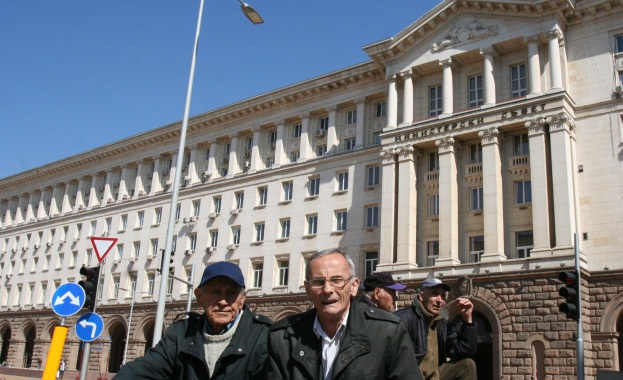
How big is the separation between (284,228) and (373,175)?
705 cm

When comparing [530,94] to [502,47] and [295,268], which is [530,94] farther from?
[295,268]

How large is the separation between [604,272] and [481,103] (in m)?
10.2

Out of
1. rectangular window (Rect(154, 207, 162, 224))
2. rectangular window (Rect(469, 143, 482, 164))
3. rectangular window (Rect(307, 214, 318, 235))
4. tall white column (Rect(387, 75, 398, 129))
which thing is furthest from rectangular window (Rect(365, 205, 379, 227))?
rectangular window (Rect(154, 207, 162, 224))

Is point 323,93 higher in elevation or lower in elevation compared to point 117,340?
higher

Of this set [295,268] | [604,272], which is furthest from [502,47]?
[295,268]

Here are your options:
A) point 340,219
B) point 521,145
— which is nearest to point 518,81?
point 521,145

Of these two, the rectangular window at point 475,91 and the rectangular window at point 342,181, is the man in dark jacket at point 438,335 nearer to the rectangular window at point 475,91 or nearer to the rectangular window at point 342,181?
the rectangular window at point 475,91

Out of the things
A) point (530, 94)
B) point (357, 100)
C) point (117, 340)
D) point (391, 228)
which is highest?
point (357, 100)

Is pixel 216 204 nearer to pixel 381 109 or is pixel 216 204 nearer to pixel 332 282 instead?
pixel 381 109

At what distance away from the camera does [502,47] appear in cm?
3169

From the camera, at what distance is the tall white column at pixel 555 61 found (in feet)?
95.2

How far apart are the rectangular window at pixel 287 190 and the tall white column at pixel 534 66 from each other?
16.2m

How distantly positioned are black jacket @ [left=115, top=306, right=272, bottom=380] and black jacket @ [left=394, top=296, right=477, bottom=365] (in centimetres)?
191

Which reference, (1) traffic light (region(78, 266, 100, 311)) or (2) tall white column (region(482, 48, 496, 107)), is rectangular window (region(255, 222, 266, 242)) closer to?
(2) tall white column (region(482, 48, 496, 107))
